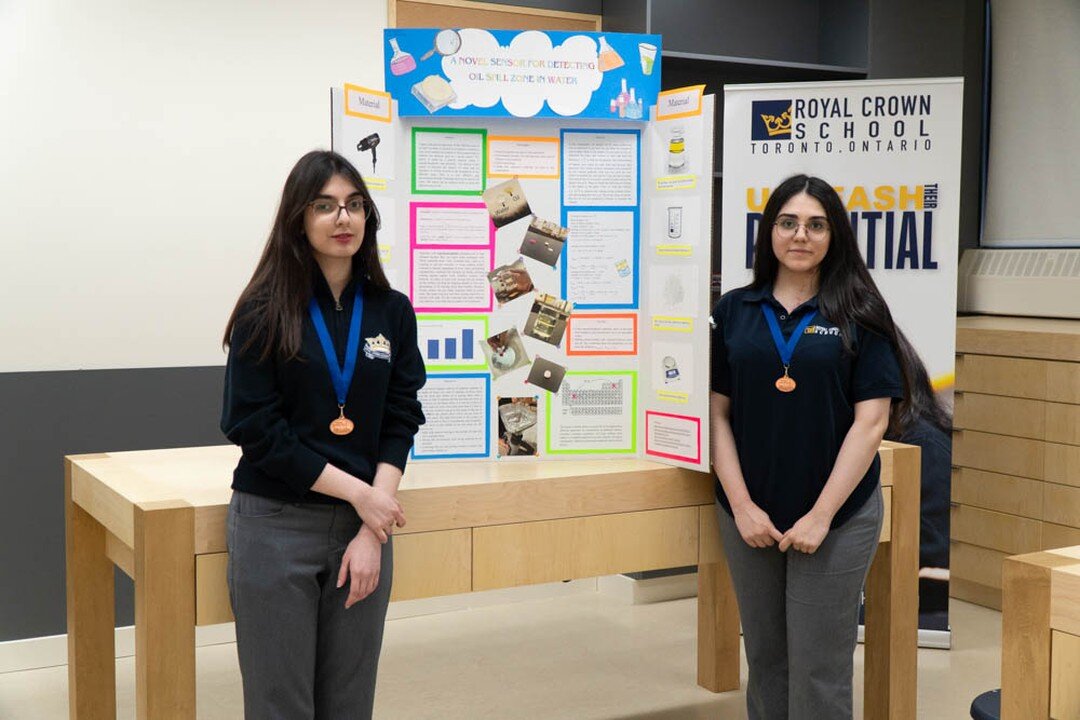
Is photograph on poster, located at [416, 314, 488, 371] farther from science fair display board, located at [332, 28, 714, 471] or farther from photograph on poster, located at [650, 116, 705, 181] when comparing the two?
photograph on poster, located at [650, 116, 705, 181]

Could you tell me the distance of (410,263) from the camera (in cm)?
290

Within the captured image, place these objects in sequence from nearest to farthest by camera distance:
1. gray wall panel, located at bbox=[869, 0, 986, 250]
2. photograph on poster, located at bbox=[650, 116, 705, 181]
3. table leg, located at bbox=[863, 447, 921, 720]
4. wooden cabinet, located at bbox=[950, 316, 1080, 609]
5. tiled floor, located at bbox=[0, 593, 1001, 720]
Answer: photograph on poster, located at bbox=[650, 116, 705, 181] < table leg, located at bbox=[863, 447, 921, 720] < tiled floor, located at bbox=[0, 593, 1001, 720] < wooden cabinet, located at bbox=[950, 316, 1080, 609] < gray wall panel, located at bbox=[869, 0, 986, 250]

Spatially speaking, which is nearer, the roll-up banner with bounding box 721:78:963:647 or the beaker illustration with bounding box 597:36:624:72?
the beaker illustration with bounding box 597:36:624:72

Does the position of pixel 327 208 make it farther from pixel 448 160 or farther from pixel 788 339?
pixel 788 339

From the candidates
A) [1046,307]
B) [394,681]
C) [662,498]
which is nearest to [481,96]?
[662,498]

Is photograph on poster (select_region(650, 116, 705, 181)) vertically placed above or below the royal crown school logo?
below

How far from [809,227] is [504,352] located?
81cm

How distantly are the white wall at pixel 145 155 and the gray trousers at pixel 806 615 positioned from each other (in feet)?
7.31

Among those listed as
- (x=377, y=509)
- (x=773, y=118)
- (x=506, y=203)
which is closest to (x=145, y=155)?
(x=506, y=203)

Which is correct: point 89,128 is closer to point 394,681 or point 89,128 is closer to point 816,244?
point 394,681

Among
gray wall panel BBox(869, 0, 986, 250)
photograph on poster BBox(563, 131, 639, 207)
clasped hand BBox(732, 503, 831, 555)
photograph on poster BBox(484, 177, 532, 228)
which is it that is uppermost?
gray wall panel BBox(869, 0, 986, 250)

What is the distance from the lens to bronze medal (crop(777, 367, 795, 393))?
99.7 inches

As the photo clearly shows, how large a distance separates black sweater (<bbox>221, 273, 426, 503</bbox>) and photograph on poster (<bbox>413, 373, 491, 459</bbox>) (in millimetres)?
608

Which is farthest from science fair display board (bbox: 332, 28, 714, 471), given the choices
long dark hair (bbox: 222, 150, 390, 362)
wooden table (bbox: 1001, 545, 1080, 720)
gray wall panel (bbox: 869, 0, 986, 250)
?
gray wall panel (bbox: 869, 0, 986, 250)
